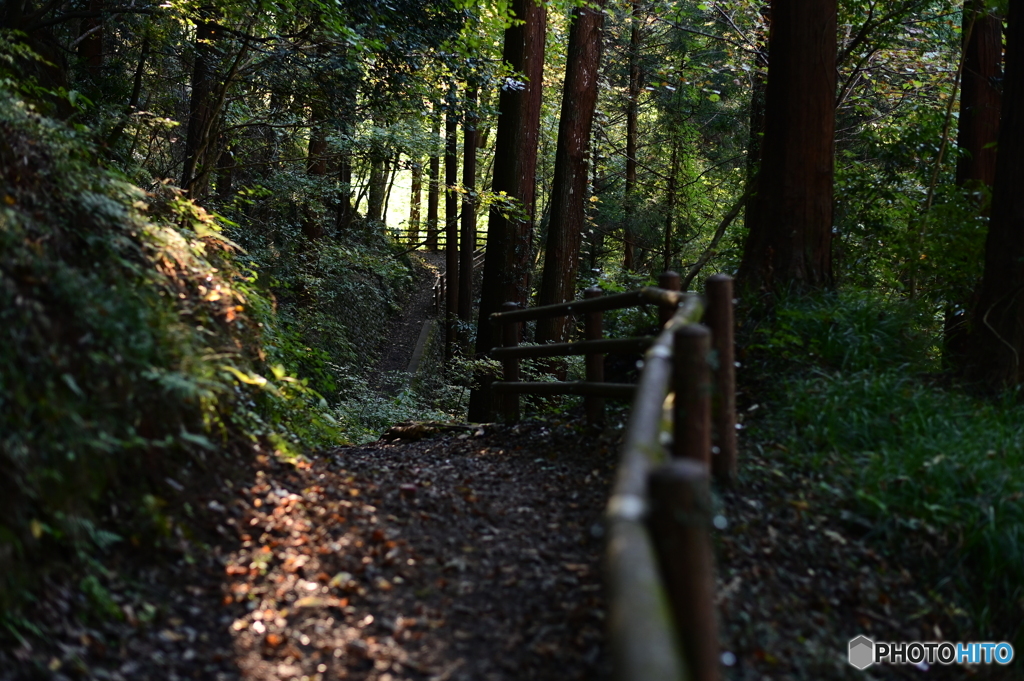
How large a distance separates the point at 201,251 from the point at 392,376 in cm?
1149

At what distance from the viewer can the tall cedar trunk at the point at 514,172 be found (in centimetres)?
1175

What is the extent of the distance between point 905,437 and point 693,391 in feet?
8.50

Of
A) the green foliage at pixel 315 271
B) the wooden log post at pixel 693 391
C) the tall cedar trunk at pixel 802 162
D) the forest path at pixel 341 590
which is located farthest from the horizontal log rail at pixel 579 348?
the green foliage at pixel 315 271

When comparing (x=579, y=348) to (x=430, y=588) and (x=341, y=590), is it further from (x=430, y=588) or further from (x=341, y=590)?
(x=341, y=590)

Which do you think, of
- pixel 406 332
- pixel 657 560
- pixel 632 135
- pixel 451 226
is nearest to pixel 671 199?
pixel 632 135

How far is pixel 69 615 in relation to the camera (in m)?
3.36

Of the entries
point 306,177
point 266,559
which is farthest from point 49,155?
point 306,177

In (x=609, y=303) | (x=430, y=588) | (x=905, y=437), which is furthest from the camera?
(x=609, y=303)

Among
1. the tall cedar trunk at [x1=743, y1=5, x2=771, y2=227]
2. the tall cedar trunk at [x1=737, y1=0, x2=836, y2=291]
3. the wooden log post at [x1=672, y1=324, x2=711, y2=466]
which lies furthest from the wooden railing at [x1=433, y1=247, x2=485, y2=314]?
the wooden log post at [x1=672, y1=324, x2=711, y2=466]

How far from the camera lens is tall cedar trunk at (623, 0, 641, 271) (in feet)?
59.6

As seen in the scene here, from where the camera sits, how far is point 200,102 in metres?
11.4

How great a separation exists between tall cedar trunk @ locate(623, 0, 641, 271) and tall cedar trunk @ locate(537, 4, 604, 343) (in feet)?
18.4

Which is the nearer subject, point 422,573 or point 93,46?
point 422,573

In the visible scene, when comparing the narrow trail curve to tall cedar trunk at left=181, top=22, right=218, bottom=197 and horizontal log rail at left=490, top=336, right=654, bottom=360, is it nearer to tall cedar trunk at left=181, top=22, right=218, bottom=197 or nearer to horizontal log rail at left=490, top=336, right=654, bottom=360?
horizontal log rail at left=490, top=336, right=654, bottom=360
